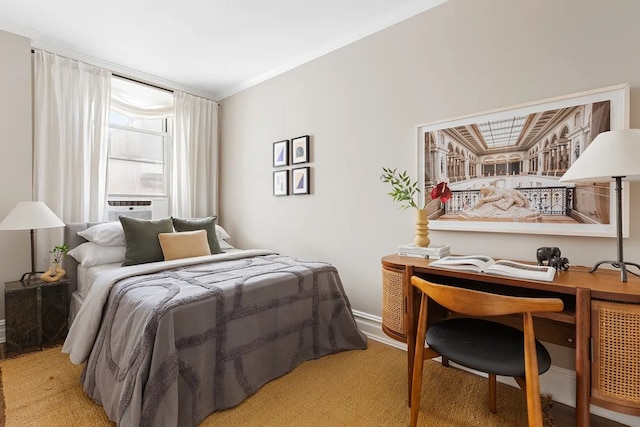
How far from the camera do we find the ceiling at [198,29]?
7.70 feet

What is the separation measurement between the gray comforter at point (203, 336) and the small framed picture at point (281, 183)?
1.10m

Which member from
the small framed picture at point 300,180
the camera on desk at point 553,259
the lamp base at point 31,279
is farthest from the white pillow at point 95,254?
the camera on desk at point 553,259

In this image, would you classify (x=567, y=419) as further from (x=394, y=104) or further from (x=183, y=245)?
(x=183, y=245)

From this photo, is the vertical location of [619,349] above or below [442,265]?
below

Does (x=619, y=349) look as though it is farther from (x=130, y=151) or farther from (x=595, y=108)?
(x=130, y=151)

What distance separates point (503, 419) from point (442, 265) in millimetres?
858

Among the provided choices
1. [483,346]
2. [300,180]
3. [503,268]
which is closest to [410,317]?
[483,346]

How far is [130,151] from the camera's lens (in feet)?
11.7

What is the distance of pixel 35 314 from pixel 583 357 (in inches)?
135

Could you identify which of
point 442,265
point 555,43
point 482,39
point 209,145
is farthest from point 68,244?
point 555,43

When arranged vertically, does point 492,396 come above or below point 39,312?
below

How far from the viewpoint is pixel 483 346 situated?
4.64ft

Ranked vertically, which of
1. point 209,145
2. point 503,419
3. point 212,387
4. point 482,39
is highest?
point 482,39

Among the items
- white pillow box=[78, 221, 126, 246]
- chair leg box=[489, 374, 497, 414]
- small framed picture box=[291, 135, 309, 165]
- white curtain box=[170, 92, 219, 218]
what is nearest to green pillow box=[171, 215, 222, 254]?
white pillow box=[78, 221, 126, 246]
